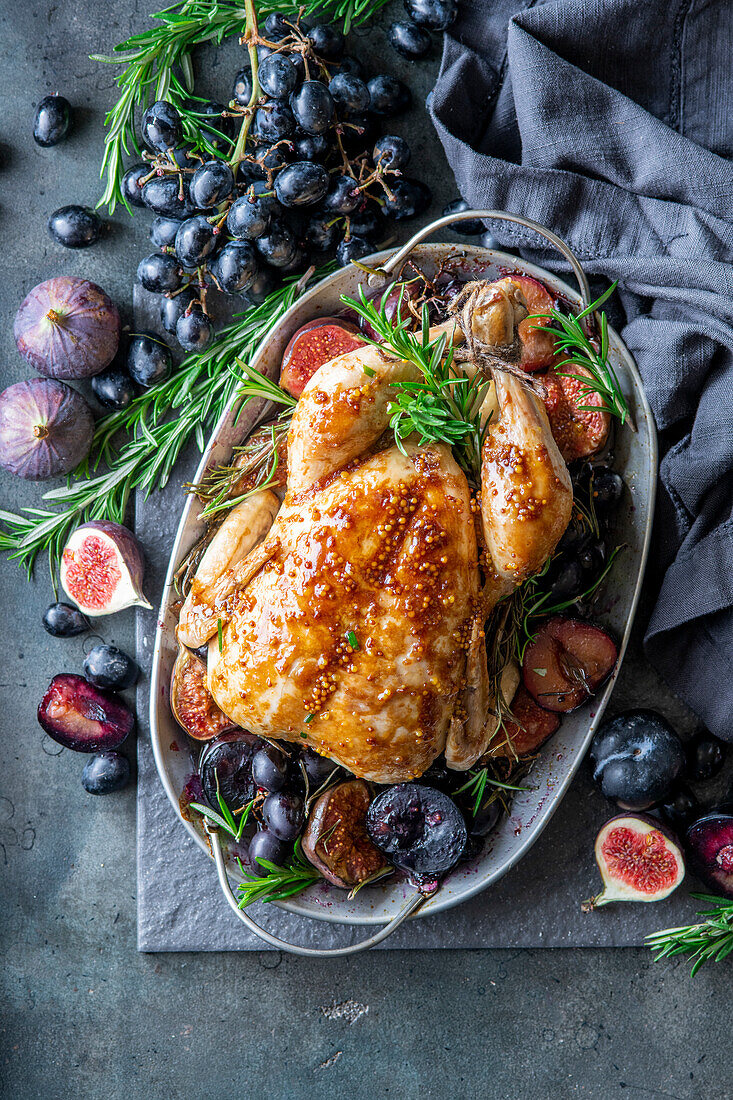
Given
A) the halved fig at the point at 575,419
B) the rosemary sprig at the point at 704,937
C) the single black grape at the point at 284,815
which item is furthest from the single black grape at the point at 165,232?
the rosemary sprig at the point at 704,937

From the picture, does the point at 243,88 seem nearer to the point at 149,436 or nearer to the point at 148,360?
the point at 148,360

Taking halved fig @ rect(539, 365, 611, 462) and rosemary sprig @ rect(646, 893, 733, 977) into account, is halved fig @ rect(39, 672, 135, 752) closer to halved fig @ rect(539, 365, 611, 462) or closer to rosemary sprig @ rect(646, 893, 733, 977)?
halved fig @ rect(539, 365, 611, 462)

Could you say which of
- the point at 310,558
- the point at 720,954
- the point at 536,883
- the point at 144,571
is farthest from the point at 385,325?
the point at 720,954

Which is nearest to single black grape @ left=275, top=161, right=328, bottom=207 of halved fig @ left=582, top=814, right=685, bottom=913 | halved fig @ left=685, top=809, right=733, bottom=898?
halved fig @ left=582, top=814, right=685, bottom=913

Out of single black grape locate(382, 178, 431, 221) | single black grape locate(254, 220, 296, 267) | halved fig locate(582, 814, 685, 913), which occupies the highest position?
single black grape locate(254, 220, 296, 267)

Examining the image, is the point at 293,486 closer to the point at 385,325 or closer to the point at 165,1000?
the point at 385,325

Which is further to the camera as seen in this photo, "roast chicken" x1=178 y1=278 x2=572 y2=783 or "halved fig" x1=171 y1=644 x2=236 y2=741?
"halved fig" x1=171 y1=644 x2=236 y2=741

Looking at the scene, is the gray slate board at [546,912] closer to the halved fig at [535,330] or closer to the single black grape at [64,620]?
the single black grape at [64,620]
